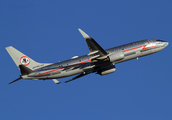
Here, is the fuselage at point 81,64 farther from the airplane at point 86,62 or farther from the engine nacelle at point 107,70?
the engine nacelle at point 107,70

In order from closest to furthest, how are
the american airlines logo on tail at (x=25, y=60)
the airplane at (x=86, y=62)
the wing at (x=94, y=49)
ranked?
the wing at (x=94, y=49), the airplane at (x=86, y=62), the american airlines logo on tail at (x=25, y=60)

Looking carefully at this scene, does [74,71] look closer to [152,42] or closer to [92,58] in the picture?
A: [92,58]

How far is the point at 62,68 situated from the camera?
53.8 m

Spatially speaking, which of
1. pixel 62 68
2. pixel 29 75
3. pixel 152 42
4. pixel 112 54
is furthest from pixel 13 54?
pixel 152 42

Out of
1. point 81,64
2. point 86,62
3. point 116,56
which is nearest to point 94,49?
point 86,62

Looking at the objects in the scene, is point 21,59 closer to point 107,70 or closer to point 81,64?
point 81,64

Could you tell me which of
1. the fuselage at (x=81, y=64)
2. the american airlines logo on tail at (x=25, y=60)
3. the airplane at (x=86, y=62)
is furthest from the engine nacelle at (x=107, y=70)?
the american airlines logo on tail at (x=25, y=60)

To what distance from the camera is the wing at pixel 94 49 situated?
47341mm

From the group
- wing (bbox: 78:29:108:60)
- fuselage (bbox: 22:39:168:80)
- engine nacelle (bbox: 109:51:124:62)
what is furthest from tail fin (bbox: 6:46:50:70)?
engine nacelle (bbox: 109:51:124:62)

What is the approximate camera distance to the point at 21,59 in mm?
55031

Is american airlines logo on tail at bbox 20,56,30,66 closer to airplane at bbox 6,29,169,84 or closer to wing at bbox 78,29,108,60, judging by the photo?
airplane at bbox 6,29,169,84

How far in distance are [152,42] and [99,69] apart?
1410cm

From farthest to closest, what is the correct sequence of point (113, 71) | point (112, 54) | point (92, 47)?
point (113, 71) → point (112, 54) → point (92, 47)

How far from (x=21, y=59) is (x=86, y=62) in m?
14.4
